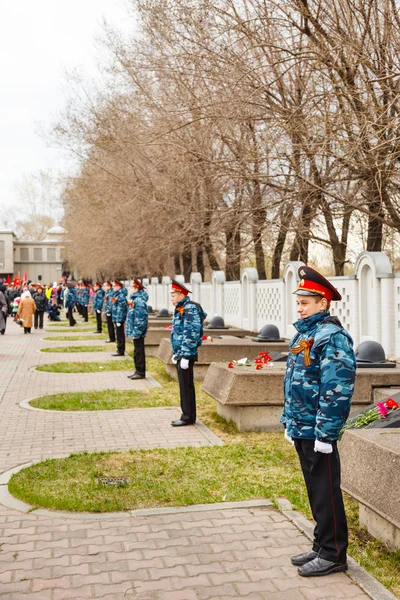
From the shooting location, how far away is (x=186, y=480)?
6438 millimetres

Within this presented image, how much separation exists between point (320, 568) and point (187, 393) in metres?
4.92

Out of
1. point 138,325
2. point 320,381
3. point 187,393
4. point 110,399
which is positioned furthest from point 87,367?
point 320,381

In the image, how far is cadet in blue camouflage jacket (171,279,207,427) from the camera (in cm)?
904

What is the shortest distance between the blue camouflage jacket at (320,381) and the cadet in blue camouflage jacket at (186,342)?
4.57m

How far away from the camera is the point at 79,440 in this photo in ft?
27.4

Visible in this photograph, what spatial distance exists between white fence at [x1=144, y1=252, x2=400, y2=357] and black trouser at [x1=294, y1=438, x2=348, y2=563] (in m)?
6.41

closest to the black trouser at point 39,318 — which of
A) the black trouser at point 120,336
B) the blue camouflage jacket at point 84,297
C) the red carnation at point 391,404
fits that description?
the blue camouflage jacket at point 84,297

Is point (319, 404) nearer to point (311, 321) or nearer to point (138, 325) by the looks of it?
point (311, 321)

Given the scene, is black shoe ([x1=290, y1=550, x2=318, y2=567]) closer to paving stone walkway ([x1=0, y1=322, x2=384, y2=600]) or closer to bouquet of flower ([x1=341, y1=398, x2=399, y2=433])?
paving stone walkway ([x1=0, y1=322, x2=384, y2=600])

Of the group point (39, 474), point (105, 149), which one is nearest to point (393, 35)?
point (39, 474)

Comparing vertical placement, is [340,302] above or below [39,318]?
above

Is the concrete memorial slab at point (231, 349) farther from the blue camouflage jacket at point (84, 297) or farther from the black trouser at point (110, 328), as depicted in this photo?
the blue camouflage jacket at point (84, 297)

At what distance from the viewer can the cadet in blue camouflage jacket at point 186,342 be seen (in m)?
9.04

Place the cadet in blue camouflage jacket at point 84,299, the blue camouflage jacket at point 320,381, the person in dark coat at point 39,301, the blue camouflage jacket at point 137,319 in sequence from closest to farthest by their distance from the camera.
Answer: the blue camouflage jacket at point 320,381
the blue camouflage jacket at point 137,319
the person in dark coat at point 39,301
the cadet in blue camouflage jacket at point 84,299
